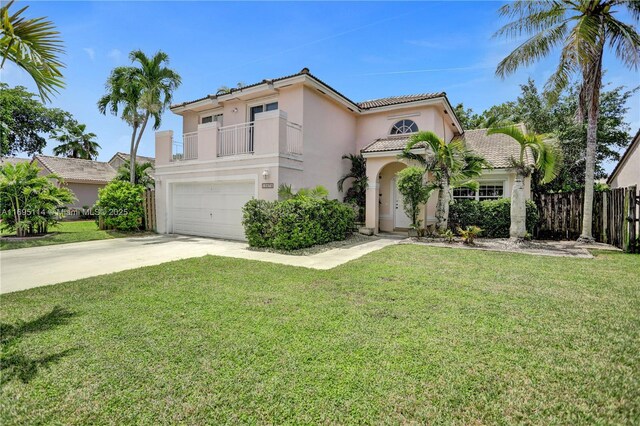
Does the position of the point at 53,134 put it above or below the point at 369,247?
above

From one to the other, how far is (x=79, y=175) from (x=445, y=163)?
99.8ft

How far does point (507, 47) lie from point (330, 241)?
11.2 m

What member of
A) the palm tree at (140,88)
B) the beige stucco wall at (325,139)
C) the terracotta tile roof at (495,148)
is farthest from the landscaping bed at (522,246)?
the palm tree at (140,88)

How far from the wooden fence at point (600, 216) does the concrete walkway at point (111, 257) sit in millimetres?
7445

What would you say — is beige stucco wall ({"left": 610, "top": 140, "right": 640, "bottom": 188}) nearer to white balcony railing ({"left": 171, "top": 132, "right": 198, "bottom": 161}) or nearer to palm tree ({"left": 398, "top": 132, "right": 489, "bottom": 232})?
palm tree ({"left": 398, "top": 132, "right": 489, "bottom": 232})

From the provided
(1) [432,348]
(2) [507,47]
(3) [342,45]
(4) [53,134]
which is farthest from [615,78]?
(4) [53,134]

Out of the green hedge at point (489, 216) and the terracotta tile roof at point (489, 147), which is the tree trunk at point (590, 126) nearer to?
the green hedge at point (489, 216)

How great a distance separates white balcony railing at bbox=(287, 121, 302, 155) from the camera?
13.0 metres

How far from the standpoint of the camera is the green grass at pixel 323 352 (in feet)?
8.47

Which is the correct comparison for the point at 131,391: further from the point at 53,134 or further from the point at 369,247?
the point at 53,134

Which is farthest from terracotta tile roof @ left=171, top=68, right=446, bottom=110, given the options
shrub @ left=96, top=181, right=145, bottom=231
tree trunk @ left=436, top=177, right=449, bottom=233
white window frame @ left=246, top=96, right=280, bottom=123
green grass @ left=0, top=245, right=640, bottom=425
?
green grass @ left=0, top=245, right=640, bottom=425

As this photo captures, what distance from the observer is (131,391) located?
110 inches

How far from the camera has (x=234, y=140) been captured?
44.3ft

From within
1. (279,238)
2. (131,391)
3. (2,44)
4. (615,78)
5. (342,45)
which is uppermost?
(615,78)
